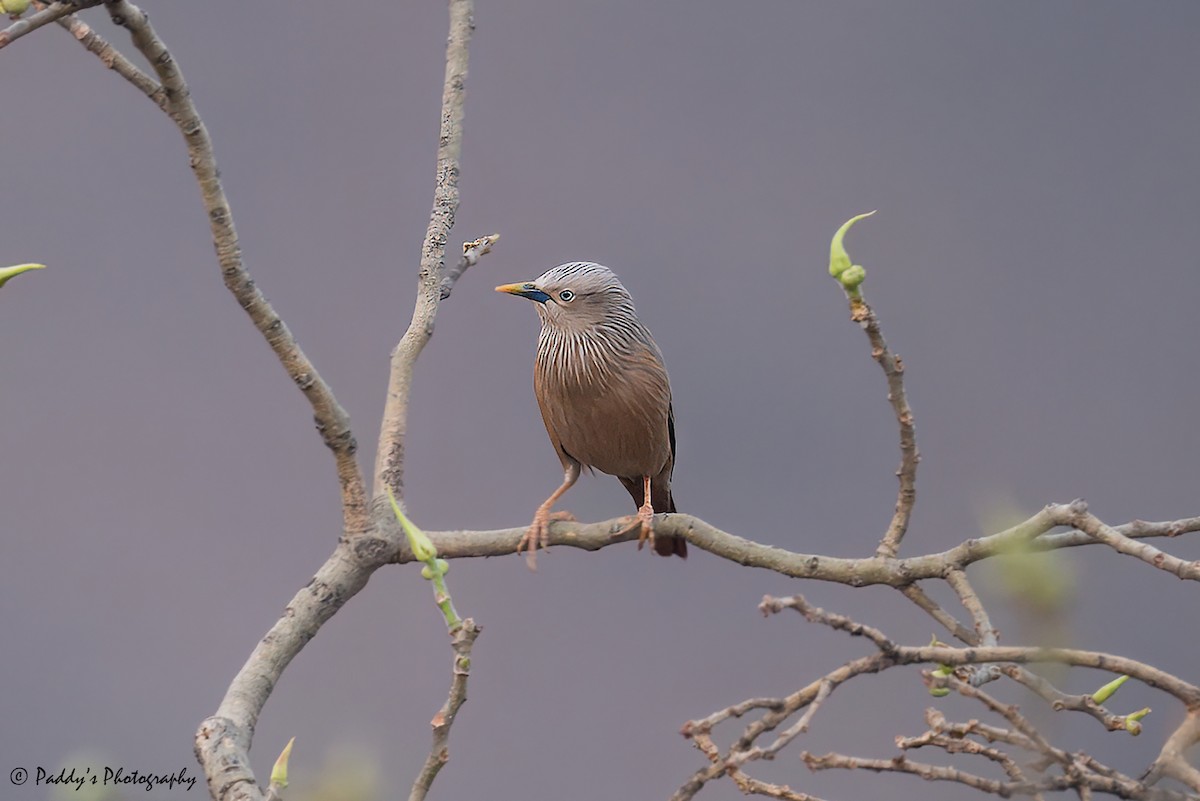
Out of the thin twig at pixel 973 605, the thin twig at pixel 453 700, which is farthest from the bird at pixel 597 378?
the thin twig at pixel 453 700

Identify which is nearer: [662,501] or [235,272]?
[235,272]

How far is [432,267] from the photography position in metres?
2.36

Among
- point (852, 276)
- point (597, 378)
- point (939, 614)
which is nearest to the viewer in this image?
point (852, 276)

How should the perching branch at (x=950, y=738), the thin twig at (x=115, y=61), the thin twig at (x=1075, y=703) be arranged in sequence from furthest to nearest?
1. the thin twig at (x=115, y=61)
2. the thin twig at (x=1075, y=703)
3. the perching branch at (x=950, y=738)

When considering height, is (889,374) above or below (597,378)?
below

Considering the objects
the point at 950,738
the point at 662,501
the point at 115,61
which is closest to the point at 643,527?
the point at 950,738

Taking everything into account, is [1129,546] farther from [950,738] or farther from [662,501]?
[662,501]

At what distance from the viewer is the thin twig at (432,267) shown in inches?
85.2

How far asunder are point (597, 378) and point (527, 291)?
25 cm

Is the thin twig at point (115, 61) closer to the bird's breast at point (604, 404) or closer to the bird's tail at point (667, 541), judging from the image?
the bird's breast at point (604, 404)

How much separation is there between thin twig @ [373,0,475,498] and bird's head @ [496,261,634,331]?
0.88 ft

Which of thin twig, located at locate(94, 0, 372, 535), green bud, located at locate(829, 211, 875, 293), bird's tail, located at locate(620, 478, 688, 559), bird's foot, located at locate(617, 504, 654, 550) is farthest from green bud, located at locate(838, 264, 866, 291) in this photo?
bird's tail, located at locate(620, 478, 688, 559)

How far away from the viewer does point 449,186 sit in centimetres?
244

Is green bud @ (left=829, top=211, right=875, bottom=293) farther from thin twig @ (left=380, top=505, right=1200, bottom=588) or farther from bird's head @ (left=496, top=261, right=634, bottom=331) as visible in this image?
bird's head @ (left=496, top=261, right=634, bottom=331)
